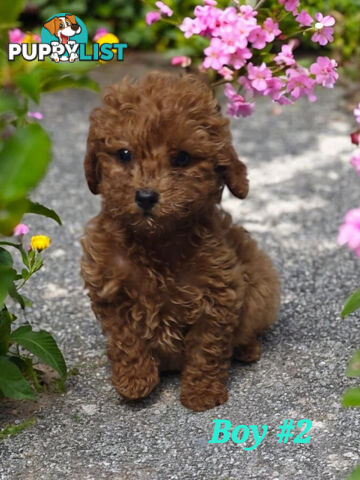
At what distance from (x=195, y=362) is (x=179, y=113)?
0.85 meters

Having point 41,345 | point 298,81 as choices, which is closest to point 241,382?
point 41,345

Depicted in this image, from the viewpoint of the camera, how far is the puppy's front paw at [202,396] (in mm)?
3025

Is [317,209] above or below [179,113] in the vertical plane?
below

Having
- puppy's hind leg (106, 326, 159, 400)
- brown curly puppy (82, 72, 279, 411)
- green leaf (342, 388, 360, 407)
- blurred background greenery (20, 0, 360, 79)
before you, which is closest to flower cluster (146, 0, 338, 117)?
brown curly puppy (82, 72, 279, 411)

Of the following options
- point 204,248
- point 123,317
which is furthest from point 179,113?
point 123,317

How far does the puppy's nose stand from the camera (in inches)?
105

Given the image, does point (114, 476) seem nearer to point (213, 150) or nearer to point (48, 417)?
point (48, 417)

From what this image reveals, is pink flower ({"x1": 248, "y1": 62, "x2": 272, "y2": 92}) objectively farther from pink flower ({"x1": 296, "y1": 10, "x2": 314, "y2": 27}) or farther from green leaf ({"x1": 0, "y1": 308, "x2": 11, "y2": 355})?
green leaf ({"x1": 0, "y1": 308, "x2": 11, "y2": 355})

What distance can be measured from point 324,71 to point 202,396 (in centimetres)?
116

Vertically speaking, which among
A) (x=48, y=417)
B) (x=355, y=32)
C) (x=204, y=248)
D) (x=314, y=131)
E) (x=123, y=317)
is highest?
(x=204, y=248)

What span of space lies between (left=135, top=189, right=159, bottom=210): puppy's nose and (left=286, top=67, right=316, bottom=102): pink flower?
72 cm

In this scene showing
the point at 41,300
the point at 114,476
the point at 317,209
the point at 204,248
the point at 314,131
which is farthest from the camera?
the point at 314,131

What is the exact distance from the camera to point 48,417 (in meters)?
3.00

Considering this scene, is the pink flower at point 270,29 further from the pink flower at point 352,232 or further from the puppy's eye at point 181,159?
the pink flower at point 352,232
